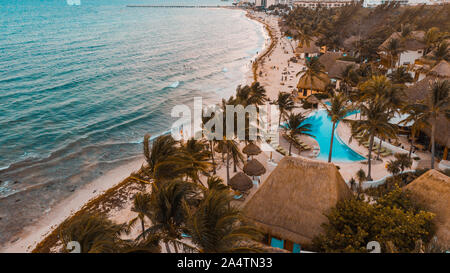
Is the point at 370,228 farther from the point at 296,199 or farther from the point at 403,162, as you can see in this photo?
the point at 403,162

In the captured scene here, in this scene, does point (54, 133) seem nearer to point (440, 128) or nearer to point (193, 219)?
point (193, 219)

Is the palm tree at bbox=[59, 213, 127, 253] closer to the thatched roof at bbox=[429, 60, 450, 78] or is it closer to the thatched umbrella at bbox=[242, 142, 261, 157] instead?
the thatched umbrella at bbox=[242, 142, 261, 157]

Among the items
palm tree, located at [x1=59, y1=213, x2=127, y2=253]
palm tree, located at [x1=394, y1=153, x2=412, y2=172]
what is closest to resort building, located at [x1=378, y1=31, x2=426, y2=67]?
palm tree, located at [x1=394, y1=153, x2=412, y2=172]

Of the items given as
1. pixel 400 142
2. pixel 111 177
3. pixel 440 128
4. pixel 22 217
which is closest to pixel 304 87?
pixel 400 142

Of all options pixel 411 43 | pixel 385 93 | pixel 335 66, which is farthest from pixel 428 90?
pixel 411 43

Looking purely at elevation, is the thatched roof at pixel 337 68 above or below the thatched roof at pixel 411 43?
below

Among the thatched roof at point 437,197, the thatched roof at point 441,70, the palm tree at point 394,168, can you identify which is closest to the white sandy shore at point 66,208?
the palm tree at point 394,168

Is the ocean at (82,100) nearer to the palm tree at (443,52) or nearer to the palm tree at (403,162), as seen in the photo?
the palm tree at (403,162)
